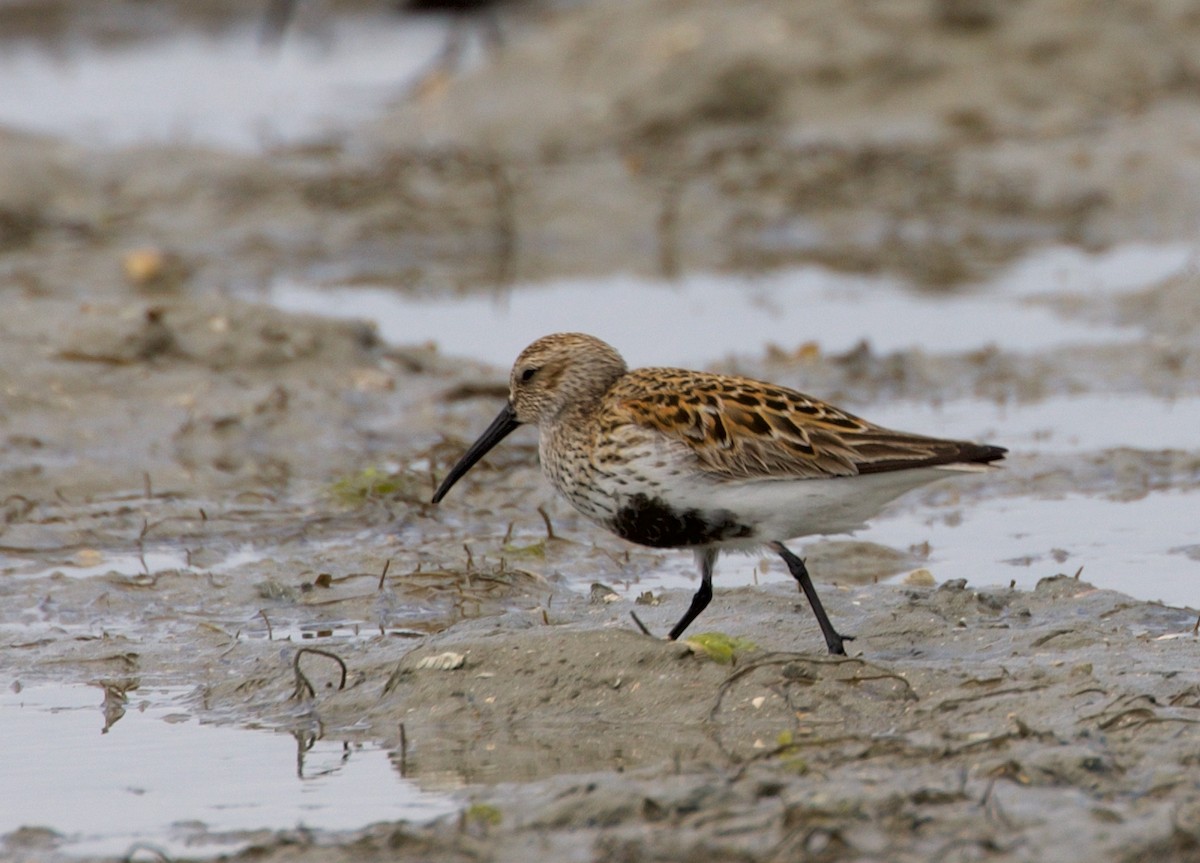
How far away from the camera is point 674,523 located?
5754 mm

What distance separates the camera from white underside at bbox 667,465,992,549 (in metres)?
5.71

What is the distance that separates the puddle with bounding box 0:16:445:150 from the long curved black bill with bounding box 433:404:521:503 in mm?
10388

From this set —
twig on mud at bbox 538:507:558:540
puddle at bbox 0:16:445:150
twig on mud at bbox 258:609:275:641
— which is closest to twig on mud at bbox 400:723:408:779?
twig on mud at bbox 258:609:275:641

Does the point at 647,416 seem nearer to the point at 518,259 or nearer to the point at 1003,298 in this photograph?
the point at 1003,298

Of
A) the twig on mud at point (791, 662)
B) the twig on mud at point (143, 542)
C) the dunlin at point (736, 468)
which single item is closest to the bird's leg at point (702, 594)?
the dunlin at point (736, 468)

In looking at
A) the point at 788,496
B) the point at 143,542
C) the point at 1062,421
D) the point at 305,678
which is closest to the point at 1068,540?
the point at 1062,421

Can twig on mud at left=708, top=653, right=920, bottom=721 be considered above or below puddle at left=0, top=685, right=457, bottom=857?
above

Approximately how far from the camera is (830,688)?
538cm

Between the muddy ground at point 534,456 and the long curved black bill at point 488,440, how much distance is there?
33 cm

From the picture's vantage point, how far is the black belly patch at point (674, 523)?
575cm

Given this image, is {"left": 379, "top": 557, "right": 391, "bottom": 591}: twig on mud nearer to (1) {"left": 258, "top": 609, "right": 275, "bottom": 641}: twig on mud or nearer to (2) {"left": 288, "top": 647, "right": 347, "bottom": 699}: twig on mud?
(1) {"left": 258, "top": 609, "right": 275, "bottom": 641}: twig on mud

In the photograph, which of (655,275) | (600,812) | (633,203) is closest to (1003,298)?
(655,275)

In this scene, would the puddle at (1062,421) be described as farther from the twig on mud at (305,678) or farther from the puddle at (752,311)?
the twig on mud at (305,678)

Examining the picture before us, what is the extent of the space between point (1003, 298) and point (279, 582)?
6831mm
